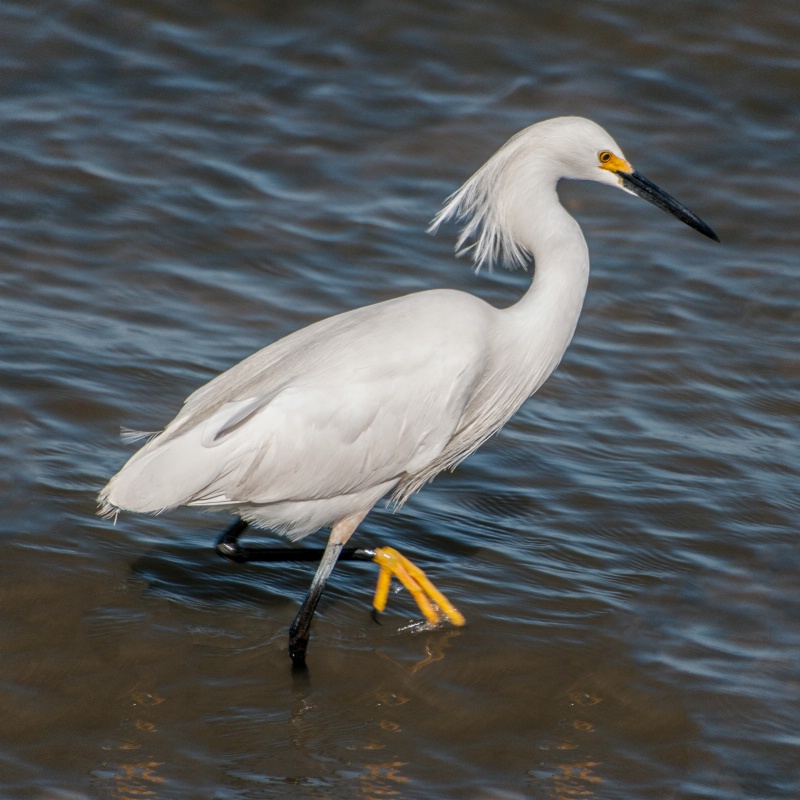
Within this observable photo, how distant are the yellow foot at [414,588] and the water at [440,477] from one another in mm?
124

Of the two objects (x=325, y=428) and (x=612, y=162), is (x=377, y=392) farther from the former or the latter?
(x=612, y=162)

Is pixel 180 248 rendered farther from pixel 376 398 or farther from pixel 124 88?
pixel 376 398

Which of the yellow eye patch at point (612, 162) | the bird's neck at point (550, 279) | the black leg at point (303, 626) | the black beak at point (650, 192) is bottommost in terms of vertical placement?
the black leg at point (303, 626)

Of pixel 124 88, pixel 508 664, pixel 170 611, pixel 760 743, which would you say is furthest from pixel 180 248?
pixel 760 743

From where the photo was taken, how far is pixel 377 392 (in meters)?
5.15

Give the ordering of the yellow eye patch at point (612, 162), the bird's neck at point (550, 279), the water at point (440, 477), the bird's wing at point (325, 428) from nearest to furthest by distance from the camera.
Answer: the water at point (440, 477) → the bird's wing at point (325, 428) → the bird's neck at point (550, 279) → the yellow eye patch at point (612, 162)

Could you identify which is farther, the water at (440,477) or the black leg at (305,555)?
the black leg at (305,555)

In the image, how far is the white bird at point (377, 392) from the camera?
16.8ft

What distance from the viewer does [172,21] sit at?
464 inches

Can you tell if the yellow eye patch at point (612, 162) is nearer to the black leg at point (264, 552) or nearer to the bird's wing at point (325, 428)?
the bird's wing at point (325, 428)

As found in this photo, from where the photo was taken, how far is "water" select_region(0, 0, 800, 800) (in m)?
4.75

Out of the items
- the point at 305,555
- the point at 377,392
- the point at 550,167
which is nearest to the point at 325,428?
the point at 377,392

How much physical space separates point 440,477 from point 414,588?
58.6 inches

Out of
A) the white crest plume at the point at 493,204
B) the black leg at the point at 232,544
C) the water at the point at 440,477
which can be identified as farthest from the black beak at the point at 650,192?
the black leg at the point at 232,544
